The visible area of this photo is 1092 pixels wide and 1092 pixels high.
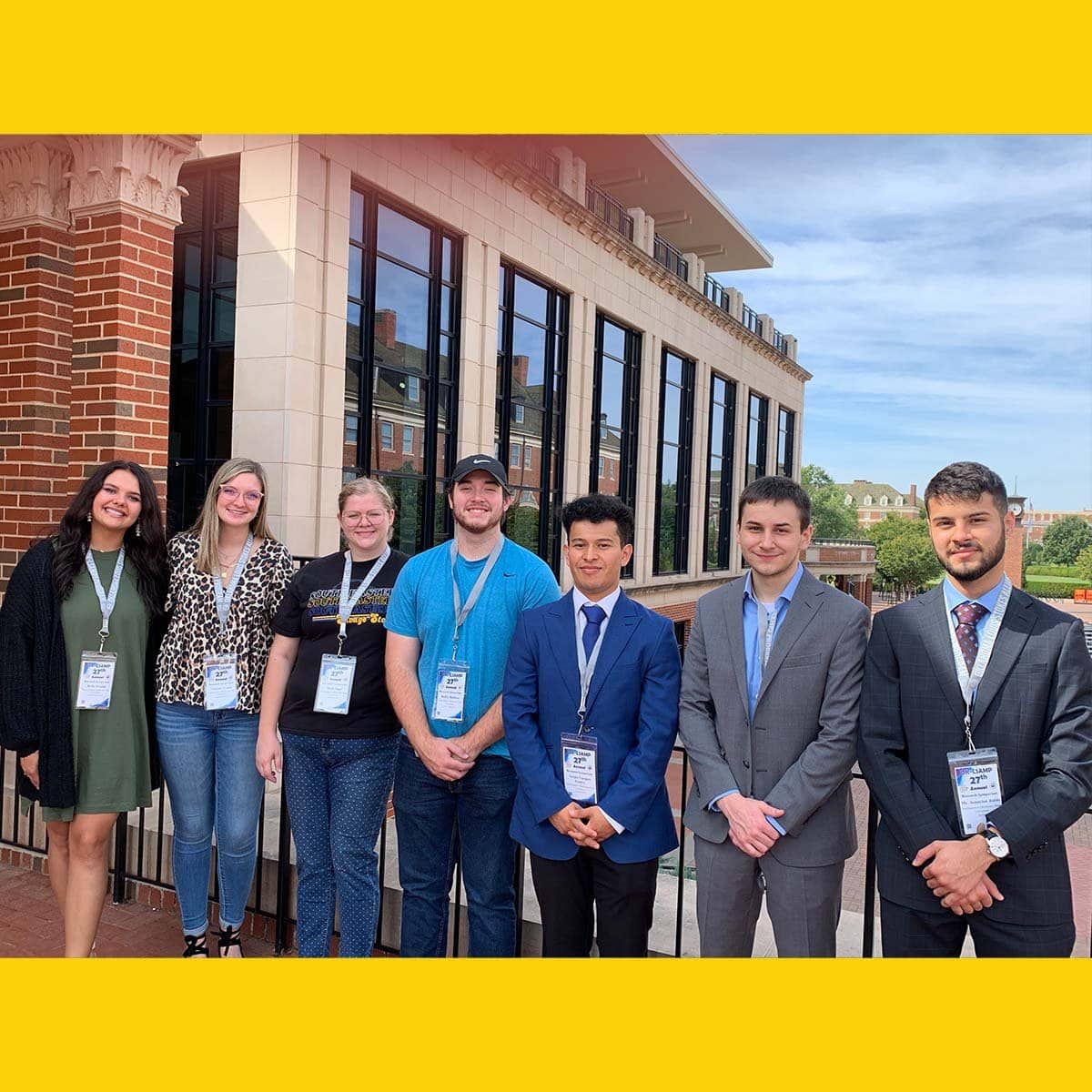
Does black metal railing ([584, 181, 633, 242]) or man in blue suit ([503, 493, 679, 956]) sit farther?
black metal railing ([584, 181, 633, 242])

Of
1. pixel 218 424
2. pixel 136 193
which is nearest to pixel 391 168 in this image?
pixel 218 424

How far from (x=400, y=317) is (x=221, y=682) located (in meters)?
7.45

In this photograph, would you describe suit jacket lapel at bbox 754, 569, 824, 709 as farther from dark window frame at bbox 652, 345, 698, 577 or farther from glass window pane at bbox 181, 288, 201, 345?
dark window frame at bbox 652, 345, 698, 577

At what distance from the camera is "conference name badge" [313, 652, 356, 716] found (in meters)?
2.89

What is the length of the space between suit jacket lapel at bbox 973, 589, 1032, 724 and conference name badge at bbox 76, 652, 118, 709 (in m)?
3.03

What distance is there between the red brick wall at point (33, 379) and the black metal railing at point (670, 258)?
1443 centimetres

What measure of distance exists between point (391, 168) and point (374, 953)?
829cm

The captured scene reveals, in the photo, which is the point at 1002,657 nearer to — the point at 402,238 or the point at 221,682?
the point at 221,682

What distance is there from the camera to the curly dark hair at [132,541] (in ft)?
10.0

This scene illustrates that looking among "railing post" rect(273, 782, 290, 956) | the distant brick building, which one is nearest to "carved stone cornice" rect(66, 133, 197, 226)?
"railing post" rect(273, 782, 290, 956)

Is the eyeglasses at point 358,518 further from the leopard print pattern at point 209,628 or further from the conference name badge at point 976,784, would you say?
the conference name badge at point 976,784

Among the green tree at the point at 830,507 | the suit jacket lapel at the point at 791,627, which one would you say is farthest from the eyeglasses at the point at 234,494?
the green tree at the point at 830,507

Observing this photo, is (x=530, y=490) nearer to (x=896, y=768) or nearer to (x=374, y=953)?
(x=374, y=953)

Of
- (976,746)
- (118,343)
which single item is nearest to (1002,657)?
(976,746)
